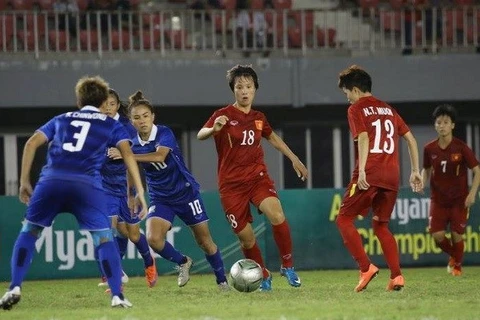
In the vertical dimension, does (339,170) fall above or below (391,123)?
below

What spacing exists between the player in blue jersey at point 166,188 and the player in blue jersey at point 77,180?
9.69 ft

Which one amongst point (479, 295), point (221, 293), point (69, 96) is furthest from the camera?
point (69, 96)

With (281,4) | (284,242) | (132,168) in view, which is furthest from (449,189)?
(281,4)

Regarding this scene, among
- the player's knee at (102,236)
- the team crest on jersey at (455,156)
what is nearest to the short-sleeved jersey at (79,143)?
the player's knee at (102,236)

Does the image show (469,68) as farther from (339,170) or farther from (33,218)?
(33,218)

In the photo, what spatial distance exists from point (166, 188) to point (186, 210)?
320 millimetres

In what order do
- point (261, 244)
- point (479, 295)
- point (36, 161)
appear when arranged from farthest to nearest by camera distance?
point (36, 161) < point (261, 244) < point (479, 295)

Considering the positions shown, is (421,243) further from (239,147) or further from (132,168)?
(132,168)

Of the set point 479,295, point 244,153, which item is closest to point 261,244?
point 244,153

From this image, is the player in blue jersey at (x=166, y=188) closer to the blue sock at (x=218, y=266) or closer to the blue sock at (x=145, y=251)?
the blue sock at (x=218, y=266)

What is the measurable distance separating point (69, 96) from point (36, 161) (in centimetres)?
259

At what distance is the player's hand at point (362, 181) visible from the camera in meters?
12.8

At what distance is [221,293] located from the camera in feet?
44.1

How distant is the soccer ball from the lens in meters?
13.0
